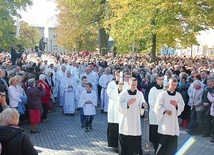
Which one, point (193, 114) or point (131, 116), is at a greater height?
point (131, 116)

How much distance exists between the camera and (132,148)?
7508 mm

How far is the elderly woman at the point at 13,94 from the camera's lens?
959cm

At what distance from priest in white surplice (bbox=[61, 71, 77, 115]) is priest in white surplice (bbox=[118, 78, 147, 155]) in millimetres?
6554

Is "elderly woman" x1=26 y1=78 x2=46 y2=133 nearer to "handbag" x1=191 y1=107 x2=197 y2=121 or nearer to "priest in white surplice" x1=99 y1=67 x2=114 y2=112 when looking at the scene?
"priest in white surplice" x1=99 y1=67 x2=114 y2=112

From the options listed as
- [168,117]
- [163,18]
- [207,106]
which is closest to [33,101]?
[168,117]

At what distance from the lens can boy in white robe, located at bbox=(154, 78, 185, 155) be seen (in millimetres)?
7219

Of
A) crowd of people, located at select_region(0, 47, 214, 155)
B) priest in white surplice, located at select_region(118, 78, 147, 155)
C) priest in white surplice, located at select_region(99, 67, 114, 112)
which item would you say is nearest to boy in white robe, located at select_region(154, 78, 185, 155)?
crowd of people, located at select_region(0, 47, 214, 155)

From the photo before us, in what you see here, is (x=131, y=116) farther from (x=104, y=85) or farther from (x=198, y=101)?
(x=104, y=85)

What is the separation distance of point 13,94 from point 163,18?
13771 millimetres

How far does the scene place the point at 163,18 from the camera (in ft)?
69.2

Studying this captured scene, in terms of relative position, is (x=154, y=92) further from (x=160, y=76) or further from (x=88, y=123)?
(x=88, y=123)

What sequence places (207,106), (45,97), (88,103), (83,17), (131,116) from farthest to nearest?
(83,17)
(45,97)
(88,103)
(207,106)
(131,116)

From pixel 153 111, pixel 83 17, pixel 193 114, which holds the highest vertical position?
pixel 83 17

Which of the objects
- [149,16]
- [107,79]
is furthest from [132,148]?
[149,16]
